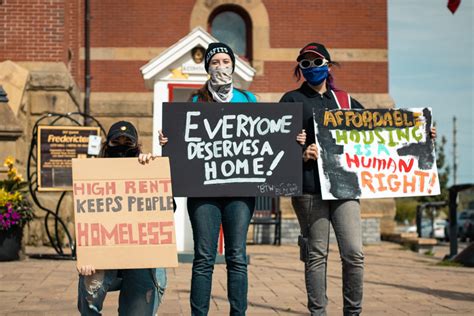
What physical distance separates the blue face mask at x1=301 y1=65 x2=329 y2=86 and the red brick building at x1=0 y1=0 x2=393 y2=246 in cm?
1224

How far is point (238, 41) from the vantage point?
19984 mm

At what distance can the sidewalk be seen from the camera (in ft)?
26.0

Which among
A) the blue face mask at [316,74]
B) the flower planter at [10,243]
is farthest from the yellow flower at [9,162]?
the blue face mask at [316,74]

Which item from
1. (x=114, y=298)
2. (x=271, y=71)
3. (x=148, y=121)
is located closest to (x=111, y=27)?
(x=148, y=121)

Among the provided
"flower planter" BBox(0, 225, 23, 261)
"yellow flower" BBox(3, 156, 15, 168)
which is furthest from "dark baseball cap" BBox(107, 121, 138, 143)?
"yellow flower" BBox(3, 156, 15, 168)

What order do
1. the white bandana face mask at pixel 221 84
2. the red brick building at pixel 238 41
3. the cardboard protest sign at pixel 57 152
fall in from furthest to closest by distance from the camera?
the red brick building at pixel 238 41
the cardboard protest sign at pixel 57 152
the white bandana face mask at pixel 221 84

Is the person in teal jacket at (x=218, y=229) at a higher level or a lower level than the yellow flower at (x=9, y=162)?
lower

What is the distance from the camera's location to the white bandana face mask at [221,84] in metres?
6.19

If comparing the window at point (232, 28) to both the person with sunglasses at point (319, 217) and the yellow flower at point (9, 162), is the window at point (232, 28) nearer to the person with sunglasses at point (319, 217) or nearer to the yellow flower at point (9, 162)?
the yellow flower at point (9, 162)

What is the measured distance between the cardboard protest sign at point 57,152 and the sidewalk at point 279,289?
1406 mm

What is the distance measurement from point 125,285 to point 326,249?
60.3 inches

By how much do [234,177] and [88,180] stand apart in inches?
43.7

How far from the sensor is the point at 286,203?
760 inches

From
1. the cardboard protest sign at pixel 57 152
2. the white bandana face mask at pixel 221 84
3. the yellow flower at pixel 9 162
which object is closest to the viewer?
the white bandana face mask at pixel 221 84
